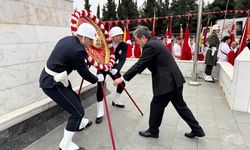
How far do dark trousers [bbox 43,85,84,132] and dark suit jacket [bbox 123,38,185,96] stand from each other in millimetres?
1046

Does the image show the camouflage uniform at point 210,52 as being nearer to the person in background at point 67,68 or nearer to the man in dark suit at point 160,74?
the man in dark suit at point 160,74

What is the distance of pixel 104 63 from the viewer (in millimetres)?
3053

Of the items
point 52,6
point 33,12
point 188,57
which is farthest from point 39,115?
point 188,57

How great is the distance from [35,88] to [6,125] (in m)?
0.90


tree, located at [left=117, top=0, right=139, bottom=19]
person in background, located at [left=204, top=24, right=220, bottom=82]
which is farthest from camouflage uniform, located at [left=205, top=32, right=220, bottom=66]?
tree, located at [left=117, top=0, right=139, bottom=19]

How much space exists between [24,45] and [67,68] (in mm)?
1131

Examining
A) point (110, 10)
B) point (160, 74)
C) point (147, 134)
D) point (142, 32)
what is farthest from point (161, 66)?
point (110, 10)

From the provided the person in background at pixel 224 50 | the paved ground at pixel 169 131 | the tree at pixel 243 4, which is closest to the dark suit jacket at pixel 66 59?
the paved ground at pixel 169 131

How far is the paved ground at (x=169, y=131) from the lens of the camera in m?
2.77

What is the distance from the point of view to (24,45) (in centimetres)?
297

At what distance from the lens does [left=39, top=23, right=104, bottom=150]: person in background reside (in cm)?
226

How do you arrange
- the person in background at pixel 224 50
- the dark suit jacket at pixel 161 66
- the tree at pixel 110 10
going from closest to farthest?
the dark suit jacket at pixel 161 66 < the person in background at pixel 224 50 < the tree at pixel 110 10

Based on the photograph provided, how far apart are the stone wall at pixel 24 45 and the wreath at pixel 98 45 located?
954 millimetres

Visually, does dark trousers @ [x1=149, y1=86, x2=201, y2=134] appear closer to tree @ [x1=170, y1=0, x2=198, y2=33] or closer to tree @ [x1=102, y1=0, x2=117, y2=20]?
tree @ [x1=170, y1=0, x2=198, y2=33]
